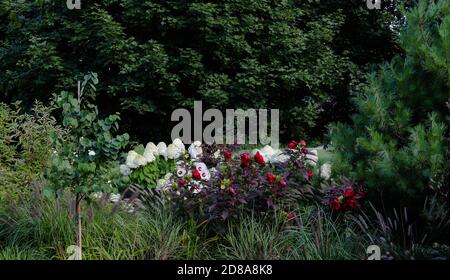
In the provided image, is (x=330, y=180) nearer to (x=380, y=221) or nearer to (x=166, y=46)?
(x=380, y=221)

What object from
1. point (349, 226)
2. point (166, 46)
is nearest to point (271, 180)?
point (349, 226)

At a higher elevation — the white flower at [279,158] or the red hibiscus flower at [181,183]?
the white flower at [279,158]

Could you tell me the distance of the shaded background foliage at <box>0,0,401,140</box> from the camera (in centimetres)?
993

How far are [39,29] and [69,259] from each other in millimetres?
7620

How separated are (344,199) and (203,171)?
3.91ft

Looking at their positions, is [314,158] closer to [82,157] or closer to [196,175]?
[196,175]

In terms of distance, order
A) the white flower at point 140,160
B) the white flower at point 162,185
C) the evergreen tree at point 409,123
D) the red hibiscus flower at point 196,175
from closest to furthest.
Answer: the evergreen tree at point 409,123 < the red hibiscus flower at point 196,175 < the white flower at point 162,185 < the white flower at point 140,160

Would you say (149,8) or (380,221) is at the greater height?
(149,8)

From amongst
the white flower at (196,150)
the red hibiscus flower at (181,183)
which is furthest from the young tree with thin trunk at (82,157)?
the white flower at (196,150)

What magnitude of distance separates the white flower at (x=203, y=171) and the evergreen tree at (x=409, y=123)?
1071 mm

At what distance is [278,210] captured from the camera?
493cm

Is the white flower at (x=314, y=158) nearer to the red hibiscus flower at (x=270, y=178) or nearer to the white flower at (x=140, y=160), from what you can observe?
the red hibiscus flower at (x=270, y=178)

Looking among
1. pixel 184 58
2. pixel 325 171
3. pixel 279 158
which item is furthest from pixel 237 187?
pixel 184 58

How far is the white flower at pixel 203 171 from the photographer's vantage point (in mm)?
5127
